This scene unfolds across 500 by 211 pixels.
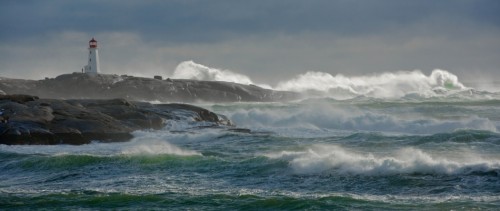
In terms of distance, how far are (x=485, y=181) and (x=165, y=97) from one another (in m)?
35.7

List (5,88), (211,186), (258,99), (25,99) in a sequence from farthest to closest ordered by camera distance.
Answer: (258,99) < (5,88) < (25,99) < (211,186)

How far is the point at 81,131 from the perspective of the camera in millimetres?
23484

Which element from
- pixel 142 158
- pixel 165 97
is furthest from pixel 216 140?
pixel 165 97

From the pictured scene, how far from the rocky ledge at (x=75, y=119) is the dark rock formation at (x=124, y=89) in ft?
58.4

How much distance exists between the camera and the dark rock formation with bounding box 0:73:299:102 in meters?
47.1

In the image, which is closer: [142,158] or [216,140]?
[142,158]

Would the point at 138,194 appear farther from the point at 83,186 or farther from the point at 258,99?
the point at 258,99

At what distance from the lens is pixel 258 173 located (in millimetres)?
15820

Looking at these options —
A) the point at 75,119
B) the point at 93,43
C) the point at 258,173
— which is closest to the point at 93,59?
the point at 93,43

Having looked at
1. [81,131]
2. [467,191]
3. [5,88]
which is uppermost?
[5,88]

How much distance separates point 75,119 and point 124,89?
2375cm

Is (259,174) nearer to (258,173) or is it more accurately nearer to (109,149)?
(258,173)

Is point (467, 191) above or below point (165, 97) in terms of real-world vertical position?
→ below

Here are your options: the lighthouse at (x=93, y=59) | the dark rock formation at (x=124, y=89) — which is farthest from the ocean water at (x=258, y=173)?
the lighthouse at (x=93, y=59)
